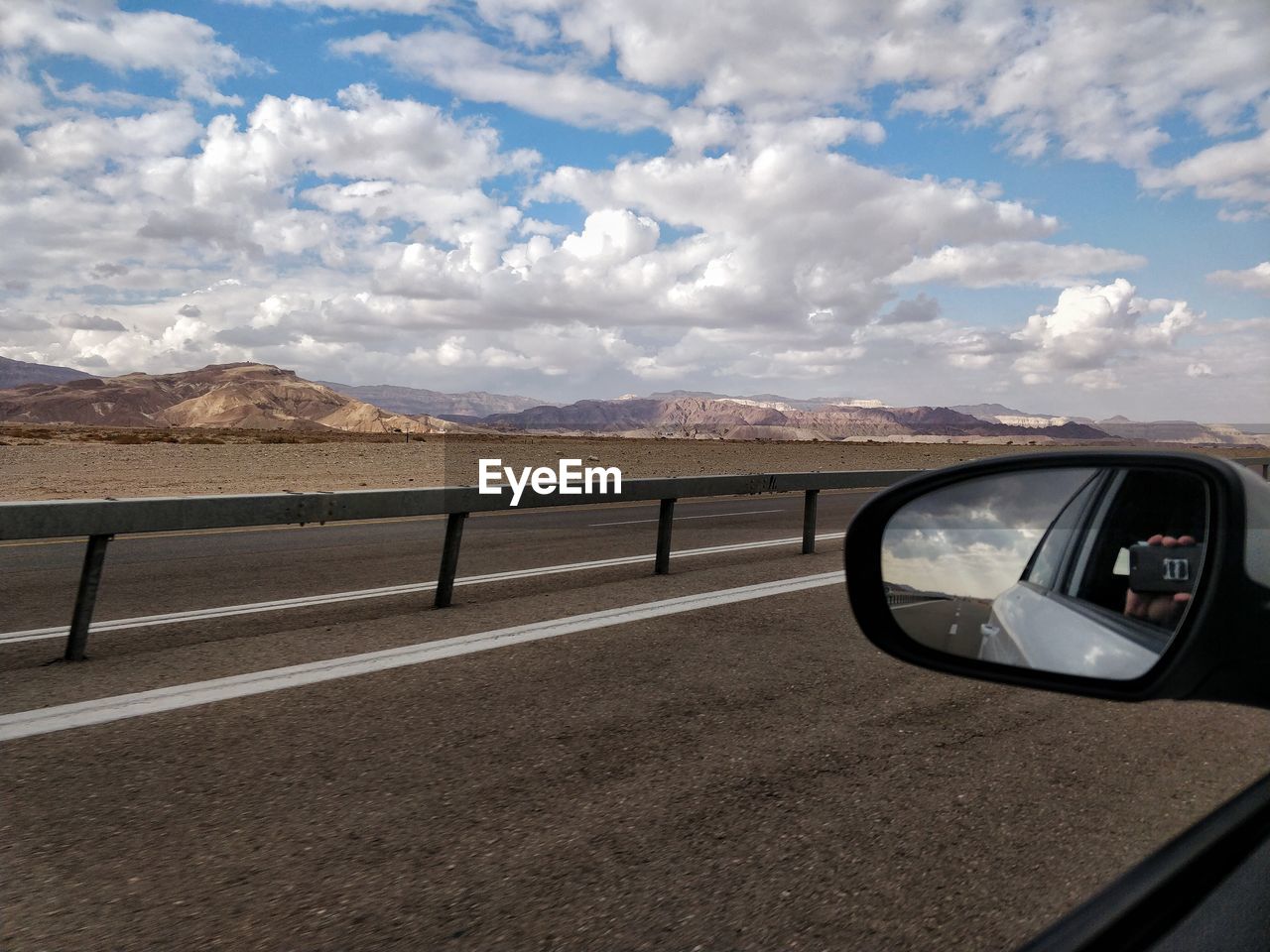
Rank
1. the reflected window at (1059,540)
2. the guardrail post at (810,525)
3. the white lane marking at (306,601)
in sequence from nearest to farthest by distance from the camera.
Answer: the reflected window at (1059,540)
the white lane marking at (306,601)
the guardrail post at (810,525)

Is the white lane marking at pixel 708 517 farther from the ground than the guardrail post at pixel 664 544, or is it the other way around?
the guardrail post at pixel 664 544

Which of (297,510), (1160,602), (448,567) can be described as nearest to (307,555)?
(297,510)

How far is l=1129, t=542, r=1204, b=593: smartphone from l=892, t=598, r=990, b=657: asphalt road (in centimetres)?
45

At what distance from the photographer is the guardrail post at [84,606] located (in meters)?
6.22


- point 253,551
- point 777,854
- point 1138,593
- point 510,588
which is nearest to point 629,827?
point 777,854

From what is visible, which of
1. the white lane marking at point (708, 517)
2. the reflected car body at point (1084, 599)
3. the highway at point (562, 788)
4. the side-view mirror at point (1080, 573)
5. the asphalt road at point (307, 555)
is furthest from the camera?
the white lane marking at point (708, 517)

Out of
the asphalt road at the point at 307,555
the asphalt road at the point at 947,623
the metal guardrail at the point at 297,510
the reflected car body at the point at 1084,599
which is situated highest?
the reflected car body at the point at 1084,599

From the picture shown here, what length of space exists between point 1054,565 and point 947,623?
0.27 m

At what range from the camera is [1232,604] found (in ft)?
4.51

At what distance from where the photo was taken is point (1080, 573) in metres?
1.88

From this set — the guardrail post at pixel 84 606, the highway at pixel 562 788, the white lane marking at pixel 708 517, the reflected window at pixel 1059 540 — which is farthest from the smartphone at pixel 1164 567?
the white lane marking at pixel 708 517

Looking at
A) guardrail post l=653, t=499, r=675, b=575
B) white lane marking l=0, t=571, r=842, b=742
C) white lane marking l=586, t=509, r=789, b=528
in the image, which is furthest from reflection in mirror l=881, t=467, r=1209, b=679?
white lane marking l=586, t=509, r=789, b=528

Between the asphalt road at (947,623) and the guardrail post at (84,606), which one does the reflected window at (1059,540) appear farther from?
the guardrail post at (84,606)

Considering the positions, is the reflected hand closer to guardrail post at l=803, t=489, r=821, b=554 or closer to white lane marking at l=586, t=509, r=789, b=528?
guardrail post at l=803, t=489, r=821, b=554
